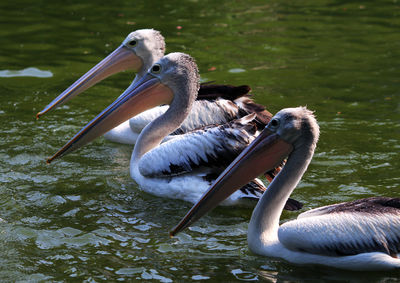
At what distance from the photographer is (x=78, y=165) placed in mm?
5910

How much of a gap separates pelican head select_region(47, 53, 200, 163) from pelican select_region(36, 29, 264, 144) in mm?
466

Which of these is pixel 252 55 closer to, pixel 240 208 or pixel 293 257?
pixel 240 208

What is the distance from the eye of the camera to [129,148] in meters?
6.50

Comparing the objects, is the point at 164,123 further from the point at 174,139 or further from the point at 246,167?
the point at 246,167

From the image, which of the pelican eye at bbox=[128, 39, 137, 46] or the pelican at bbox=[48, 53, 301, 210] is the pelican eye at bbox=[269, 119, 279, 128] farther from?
the pelican eye at bbox=[128, 39, 137, 46]

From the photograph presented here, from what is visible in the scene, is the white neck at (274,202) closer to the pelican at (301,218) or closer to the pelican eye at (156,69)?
the pelican at (301,218)

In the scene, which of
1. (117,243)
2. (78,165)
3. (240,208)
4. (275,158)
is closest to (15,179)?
(78,165)

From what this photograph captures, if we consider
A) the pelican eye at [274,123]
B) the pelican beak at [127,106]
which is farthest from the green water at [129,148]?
the pelican eye at [274,123]

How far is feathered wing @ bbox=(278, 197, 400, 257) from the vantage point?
374 cm

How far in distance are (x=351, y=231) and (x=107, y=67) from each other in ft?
11.5

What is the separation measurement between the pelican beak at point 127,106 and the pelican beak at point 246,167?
1590 millimetres

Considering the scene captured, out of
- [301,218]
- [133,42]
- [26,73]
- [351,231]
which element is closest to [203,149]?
[301,218]

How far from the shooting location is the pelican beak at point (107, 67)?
20.7 feet

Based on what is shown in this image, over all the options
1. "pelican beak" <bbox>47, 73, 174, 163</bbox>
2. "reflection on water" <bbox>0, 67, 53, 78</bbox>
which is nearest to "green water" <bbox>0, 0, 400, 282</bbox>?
"reflection on water" <bbox>0, 67, 53, 78</bbox>
